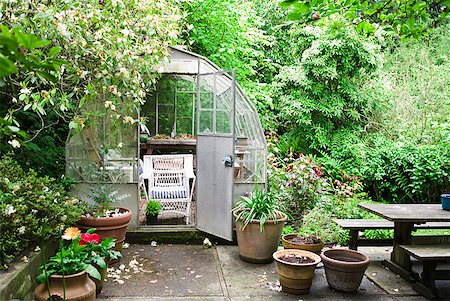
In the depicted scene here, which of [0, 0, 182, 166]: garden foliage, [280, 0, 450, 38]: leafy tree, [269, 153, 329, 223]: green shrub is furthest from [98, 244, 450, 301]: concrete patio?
[280, 0, 450, 38]: leafy tree

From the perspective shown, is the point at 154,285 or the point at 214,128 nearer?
the point at 154,285

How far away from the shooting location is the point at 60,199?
3.97m

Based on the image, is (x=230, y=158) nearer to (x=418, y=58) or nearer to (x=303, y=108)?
(x=303, y=108)

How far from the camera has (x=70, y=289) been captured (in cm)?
310

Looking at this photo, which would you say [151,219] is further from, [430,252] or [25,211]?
[430,252]

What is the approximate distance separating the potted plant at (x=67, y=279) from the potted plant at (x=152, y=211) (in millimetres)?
2243

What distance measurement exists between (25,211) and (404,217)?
3.49 meters

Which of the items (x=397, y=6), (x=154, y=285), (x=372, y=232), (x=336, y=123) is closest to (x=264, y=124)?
(x=336, y=123)

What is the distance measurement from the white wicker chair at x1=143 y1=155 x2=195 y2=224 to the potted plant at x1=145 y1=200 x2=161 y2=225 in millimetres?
315

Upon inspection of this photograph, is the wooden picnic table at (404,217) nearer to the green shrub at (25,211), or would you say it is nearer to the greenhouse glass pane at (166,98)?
the green shrub at (25,211)

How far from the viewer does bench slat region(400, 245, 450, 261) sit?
3.77 m

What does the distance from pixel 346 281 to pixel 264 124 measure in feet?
15.6

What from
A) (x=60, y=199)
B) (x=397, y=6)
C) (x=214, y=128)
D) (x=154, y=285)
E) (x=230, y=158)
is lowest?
(x=154, y=285)

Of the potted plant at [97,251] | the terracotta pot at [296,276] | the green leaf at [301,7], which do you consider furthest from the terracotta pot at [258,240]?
the green leaf at [301,7]
